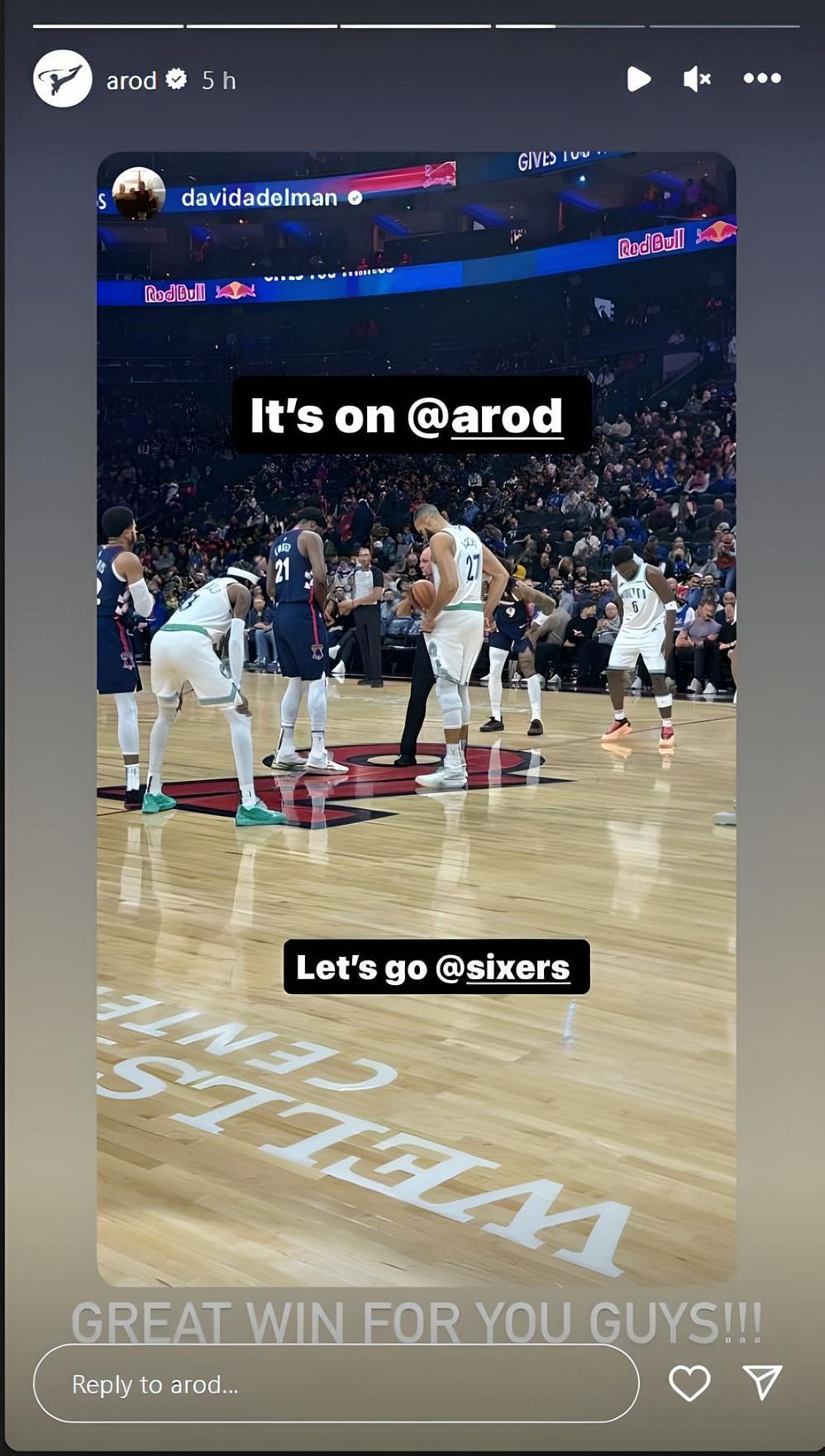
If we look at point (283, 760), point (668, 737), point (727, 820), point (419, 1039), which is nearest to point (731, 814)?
point (727, 820)

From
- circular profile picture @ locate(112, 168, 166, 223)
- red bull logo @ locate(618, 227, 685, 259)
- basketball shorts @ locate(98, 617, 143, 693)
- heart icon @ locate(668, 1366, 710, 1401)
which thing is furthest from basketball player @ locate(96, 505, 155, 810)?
heart icon @ locate(668, 1366, 710, 1401)

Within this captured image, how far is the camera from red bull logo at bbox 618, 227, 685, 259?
90 centimetres

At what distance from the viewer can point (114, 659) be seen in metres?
0.99

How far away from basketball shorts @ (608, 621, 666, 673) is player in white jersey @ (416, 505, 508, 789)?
0.39 ft

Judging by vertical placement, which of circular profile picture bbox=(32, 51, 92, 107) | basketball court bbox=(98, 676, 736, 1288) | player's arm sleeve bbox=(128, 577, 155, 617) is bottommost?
basketball court bbox=(98, 676, 736, 1288)

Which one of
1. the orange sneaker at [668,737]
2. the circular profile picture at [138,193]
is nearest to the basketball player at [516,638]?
the orange sneaker at [668,737]

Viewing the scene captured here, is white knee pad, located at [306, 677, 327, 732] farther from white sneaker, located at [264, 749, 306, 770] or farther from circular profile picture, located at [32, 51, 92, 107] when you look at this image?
circular profile picture, located at [32, 51, 92, 107]

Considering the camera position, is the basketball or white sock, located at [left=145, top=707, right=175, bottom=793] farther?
white sock, located at [left=145, top=707, right=175, bottom=793]

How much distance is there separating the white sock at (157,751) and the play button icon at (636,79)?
68 centimetres

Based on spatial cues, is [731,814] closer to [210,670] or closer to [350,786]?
[350,786]

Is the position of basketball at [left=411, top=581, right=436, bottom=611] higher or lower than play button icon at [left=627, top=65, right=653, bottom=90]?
lower

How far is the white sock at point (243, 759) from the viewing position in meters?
1.12

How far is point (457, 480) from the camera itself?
0.97m

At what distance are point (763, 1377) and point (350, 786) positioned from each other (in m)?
0.61
